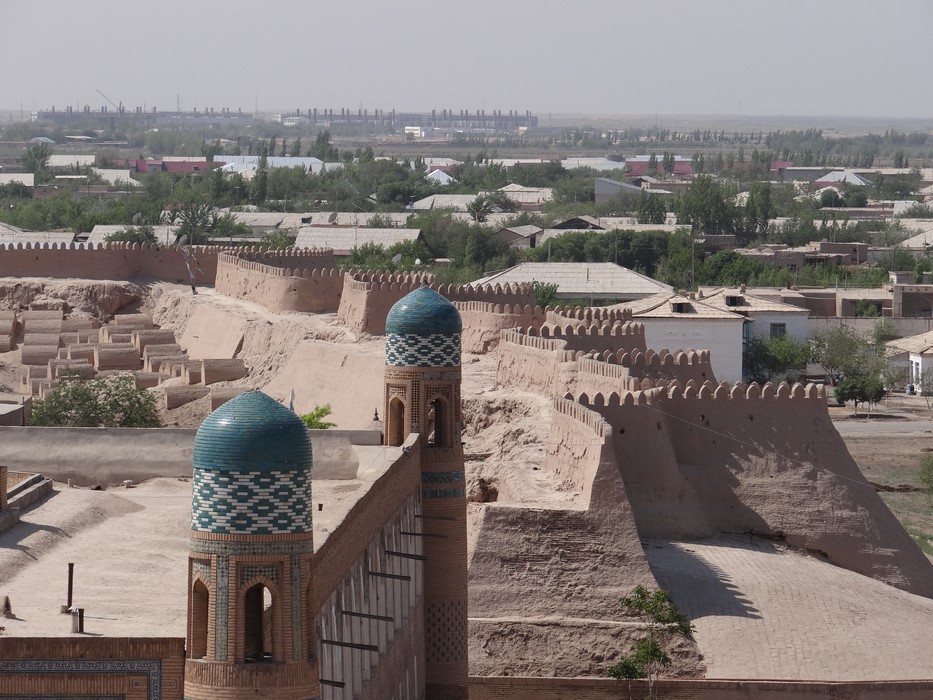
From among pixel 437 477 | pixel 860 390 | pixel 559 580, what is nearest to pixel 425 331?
pixel 437 477

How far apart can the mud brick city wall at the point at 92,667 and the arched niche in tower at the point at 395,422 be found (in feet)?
24.4

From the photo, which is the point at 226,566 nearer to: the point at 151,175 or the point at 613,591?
the point at 613,591

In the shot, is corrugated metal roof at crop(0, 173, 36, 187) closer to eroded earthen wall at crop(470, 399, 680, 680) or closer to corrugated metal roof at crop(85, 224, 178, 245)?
corrugated metal roof at crop(85, 224, 178, 245)

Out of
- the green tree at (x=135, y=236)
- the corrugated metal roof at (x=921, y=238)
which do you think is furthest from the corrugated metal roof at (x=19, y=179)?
the corrugated metal roof at (x=921, y=238)

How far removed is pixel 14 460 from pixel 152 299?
28.1m

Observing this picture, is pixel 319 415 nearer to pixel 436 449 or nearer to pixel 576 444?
pixel 576 444

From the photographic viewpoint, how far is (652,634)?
77.6 feet

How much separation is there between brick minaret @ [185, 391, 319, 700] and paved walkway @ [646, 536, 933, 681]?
40.9ft

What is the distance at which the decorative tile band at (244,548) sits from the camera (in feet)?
38.5

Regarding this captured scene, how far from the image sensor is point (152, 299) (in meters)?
46.9

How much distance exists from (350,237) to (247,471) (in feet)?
203

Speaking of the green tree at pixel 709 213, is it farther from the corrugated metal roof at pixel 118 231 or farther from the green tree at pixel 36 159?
the green tree at pixel 36 159

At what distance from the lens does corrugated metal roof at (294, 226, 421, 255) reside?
7131 cm

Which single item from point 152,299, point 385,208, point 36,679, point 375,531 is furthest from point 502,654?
point 385,208
